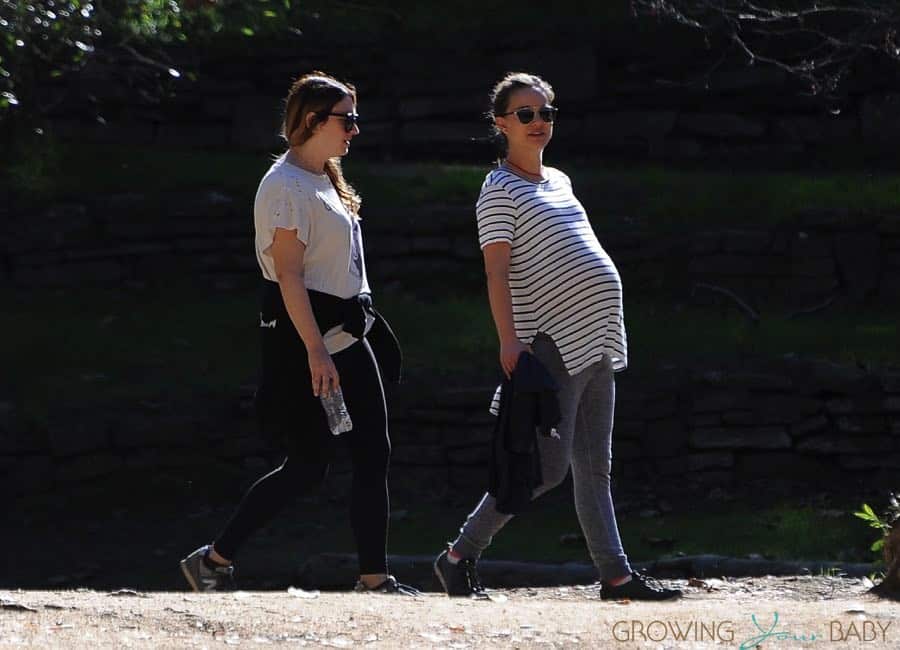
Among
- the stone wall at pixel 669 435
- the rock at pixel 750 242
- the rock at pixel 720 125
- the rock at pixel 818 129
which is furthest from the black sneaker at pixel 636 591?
the rock at pixel 818 129

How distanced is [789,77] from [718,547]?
17.6 feet

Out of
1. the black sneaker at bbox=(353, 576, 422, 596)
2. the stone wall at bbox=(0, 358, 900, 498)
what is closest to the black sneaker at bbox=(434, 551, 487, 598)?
the black sneaker at bbox=(353, 576, 422, 596)

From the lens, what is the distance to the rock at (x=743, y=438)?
346 inches

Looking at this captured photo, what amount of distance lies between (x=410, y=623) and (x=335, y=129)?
1.60 meters

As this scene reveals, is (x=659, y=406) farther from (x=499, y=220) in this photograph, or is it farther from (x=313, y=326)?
(x=313, y=326)

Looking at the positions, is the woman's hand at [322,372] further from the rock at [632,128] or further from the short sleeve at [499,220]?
the rock at [632,128]

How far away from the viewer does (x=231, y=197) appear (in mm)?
10945

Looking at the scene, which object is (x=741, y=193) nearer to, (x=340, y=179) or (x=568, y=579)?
(x=568, y=579)

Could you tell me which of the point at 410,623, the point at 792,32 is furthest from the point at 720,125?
the point at 410,623

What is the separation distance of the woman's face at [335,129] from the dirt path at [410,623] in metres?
1.43

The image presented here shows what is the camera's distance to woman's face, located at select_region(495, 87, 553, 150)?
511 centimetres

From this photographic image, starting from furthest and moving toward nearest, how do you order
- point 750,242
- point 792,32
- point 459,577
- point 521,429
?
1. point 792,32
2. point 750,242
3. point 459,577
4. point 521,429

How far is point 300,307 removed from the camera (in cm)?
482

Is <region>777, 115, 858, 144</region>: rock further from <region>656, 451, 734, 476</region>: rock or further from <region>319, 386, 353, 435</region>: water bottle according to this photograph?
<region>319, 386, 353, 435</region>: water bottle
